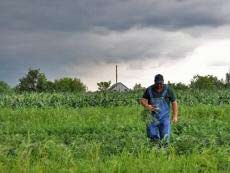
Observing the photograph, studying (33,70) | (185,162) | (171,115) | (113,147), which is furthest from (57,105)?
(33,70)

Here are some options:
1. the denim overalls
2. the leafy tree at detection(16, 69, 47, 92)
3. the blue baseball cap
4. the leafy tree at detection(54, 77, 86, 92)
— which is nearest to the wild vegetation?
the denim overalls

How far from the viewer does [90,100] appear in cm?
3372

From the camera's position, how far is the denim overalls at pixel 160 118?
14000 mm

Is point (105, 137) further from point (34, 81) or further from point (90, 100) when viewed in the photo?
point (34, 81)

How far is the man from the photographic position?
45.9 ft

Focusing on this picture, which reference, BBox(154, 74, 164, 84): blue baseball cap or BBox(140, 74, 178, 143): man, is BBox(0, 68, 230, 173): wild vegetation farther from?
BBox(154, 74, 164, 84): blue baseball cap

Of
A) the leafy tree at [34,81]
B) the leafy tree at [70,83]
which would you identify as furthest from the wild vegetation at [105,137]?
the leafy tree at [70,83]

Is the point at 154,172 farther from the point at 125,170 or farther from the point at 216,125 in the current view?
the point at 216,125

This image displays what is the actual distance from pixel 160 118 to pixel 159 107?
9.9 inches

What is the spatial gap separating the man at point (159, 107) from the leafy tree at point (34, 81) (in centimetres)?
4647

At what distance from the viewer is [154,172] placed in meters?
9.22

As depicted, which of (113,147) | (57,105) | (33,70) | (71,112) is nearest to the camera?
(113,147)

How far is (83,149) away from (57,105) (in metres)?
20.7

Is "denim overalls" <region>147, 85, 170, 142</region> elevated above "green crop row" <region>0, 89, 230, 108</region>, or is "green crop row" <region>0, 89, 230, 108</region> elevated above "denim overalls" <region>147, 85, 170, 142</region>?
"green crop row" <region>0, 89, 230, 108</region>
